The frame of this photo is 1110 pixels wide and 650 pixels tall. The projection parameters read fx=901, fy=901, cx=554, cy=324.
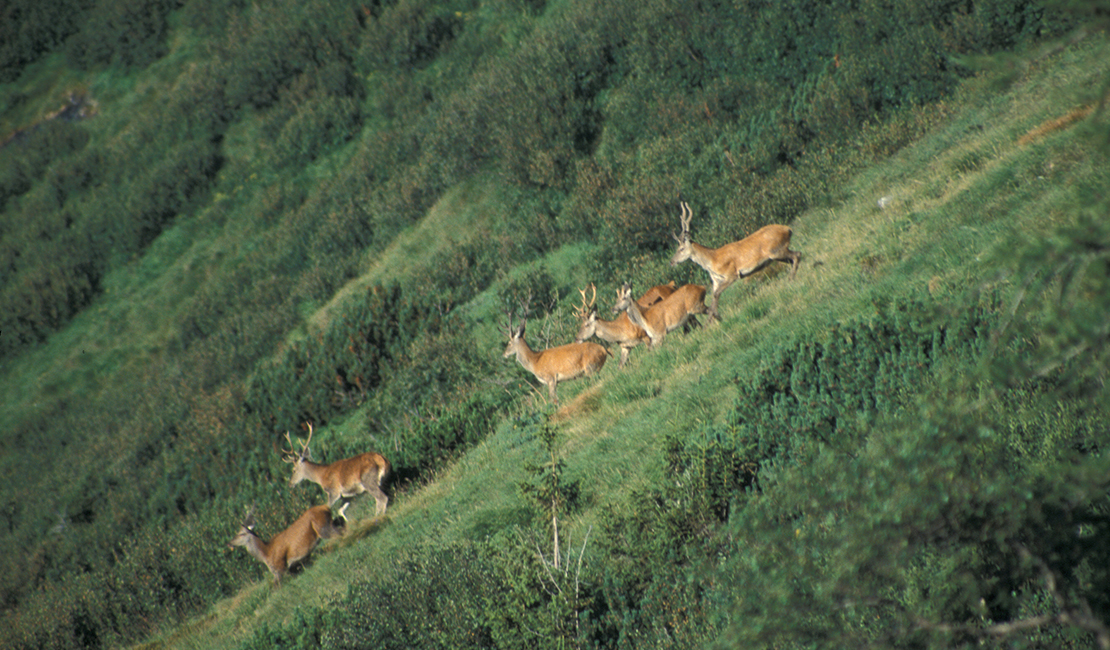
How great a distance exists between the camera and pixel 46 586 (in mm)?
16859

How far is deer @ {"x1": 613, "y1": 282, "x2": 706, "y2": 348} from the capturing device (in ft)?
39.9

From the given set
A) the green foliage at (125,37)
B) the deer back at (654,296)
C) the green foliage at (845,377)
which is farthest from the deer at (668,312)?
the green foliage at (125,37)

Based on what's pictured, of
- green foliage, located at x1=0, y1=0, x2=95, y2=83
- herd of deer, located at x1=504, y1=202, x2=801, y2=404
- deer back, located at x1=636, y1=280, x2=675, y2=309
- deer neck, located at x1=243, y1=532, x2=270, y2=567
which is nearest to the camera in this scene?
deer neck, located at x1=243, y1=532, x2=270, y2=567

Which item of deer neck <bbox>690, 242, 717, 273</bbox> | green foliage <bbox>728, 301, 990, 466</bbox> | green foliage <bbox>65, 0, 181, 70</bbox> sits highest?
green foliage <bbox>65, 0, 181, 70</bbox>

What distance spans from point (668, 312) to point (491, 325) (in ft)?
21.0

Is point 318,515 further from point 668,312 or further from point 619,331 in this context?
point 668,312

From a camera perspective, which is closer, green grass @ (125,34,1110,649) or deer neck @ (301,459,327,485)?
green grass @ (125,34,1110,649)

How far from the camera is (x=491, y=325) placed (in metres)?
18.0

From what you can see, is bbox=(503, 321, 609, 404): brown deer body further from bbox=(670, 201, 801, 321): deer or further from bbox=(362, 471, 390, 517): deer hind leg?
bbox=(362, 471, 390, 517): deer hind leg

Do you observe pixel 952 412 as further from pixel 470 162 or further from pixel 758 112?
pixel 470 162

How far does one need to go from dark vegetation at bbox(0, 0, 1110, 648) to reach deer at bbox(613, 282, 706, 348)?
78.5 inches

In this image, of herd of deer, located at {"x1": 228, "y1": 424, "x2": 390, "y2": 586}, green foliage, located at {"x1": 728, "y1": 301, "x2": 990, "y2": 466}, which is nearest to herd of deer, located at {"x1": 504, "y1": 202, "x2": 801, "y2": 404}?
herd of deer, located at {"x1": 228, "y1": 424, "x2": 390, "y2": 586}

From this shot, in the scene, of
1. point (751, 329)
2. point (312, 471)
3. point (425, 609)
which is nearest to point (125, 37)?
point (312, 471)

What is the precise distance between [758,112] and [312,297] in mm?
11696
